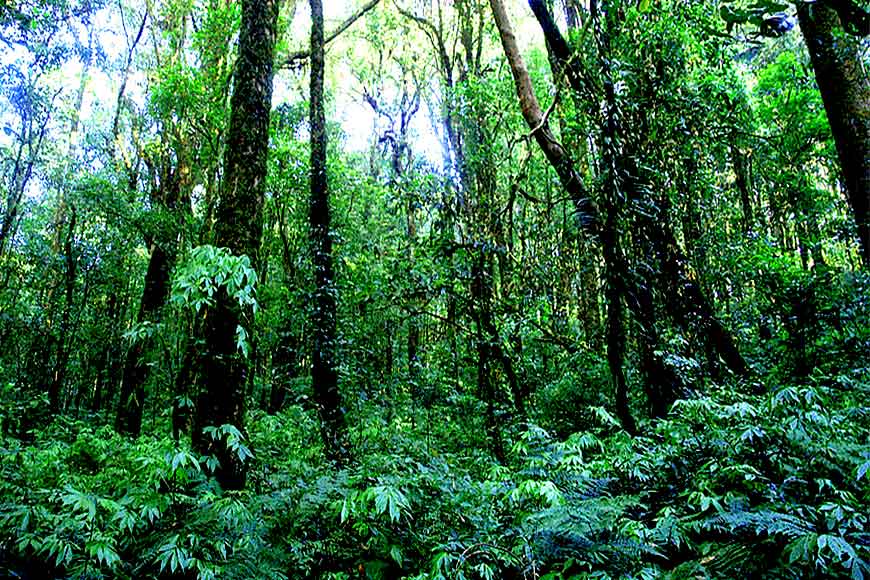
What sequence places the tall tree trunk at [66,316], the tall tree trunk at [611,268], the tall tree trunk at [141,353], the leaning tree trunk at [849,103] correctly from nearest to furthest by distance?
the tall tree trunk at [611,268] < the leaning tree trunk at [849,103] < the tall tree trunk at [141,353] < the tall tree trunk at [66,316]

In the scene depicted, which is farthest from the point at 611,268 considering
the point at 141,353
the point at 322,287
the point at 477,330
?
the point at 141,353

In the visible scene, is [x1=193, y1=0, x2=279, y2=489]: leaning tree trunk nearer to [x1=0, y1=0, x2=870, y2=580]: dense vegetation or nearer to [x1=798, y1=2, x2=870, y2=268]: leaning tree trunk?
[x1=0, y1=0, x2=870, y2=580]: dense vegetation

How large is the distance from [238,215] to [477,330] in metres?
3.58

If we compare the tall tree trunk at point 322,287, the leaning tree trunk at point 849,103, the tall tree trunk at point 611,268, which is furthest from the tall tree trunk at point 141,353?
the leaning tree trunk at point 849,103

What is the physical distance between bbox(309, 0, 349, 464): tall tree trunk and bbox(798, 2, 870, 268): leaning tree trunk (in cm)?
644

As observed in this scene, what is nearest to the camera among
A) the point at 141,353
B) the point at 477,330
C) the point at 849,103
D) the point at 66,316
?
the point at 849,103

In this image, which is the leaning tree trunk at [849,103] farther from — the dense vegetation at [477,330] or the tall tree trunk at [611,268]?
the tall tree trunk at [611,268]

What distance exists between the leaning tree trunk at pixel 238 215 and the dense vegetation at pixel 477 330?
21mm

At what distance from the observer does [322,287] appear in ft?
27.4

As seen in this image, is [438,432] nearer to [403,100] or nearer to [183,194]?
[183,194]

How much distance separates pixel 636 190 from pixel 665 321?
2065mm

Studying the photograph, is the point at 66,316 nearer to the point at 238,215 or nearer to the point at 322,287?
the point at 322,287

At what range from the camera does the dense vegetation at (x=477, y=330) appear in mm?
2859

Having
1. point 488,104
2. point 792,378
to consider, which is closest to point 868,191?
point 792,378
